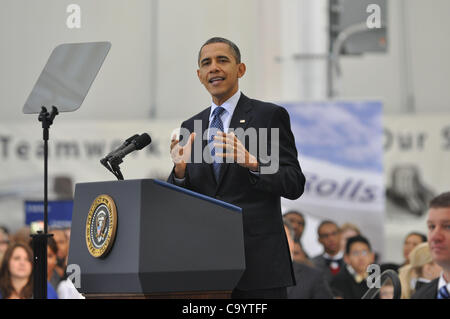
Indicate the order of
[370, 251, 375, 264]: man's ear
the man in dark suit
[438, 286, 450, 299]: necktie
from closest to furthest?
the man in dark suit < [438, 286, 450, 299]: necktie < [370, 251, 375, 264]: man's ear

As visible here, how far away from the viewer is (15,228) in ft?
32.4

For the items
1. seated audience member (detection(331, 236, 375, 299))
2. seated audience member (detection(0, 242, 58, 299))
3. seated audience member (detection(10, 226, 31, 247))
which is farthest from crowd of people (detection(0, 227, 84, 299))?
seated audience member (detection(331, 236, 375, 299))

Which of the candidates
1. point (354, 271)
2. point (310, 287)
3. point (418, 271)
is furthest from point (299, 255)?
point (418, 271)

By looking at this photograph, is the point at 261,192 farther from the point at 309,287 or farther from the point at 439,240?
the point at 309,287

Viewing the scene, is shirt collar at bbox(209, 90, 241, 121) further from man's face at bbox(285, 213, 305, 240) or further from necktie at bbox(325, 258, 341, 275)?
man's face at bbox(285, 213, 305, 240)

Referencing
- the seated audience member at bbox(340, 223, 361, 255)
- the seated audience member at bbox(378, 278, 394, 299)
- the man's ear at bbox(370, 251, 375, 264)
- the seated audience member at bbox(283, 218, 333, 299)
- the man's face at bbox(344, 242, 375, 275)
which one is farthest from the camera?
the seated audience member at bbox(340, 223, 361, 255)

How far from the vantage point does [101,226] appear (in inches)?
98.9

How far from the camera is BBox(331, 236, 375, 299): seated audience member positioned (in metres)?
6.45

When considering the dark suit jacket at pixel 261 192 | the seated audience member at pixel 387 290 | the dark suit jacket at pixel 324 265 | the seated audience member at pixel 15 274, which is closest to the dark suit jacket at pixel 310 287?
the seated audience member at pixel 387 290

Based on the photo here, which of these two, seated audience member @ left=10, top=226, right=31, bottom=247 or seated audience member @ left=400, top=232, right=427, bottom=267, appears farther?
seated audience member @ left=10, top=226, right=31, bottom=247

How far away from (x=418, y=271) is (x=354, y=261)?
139 centimetres

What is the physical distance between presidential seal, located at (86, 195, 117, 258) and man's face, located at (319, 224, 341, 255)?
15.2 feet

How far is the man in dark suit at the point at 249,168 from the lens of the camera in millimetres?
2684
